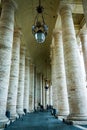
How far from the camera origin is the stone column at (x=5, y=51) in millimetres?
9414

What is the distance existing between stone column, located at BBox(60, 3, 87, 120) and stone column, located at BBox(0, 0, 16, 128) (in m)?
4.11

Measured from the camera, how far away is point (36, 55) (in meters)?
29.6

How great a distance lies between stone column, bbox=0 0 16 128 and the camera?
30.9 feet

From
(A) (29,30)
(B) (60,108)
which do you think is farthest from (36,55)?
(B) (60,108)

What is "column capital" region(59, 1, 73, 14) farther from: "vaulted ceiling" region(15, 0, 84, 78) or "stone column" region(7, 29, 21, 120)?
"stone column" region(7, 29, 21, 120)

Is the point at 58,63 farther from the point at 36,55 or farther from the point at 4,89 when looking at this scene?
the point at 36,55

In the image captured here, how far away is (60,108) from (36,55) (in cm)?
1667

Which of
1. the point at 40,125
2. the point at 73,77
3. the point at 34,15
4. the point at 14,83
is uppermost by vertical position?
the point at 34,15

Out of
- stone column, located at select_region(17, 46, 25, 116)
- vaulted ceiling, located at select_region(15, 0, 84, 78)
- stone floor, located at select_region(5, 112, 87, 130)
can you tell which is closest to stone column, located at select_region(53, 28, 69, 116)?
vaulted ceiling, located at select_region(15, 0, 84, 78)

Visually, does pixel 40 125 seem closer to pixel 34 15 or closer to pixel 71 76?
pixel 71 76

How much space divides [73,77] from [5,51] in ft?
16.2

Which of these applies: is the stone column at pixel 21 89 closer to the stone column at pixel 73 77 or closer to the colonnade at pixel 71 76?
the colonnade at pixel 71 76

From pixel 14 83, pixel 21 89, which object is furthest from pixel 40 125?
pixel 21 89

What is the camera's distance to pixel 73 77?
10047 millimetres
